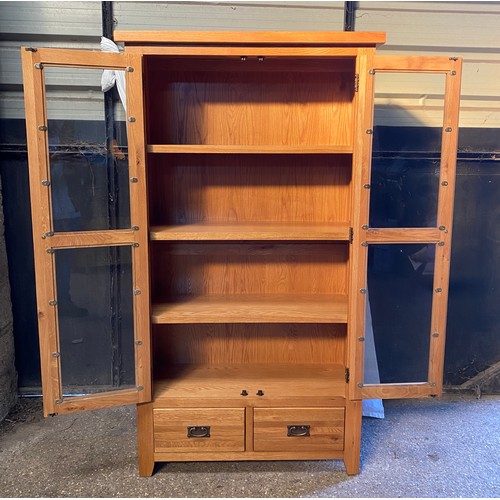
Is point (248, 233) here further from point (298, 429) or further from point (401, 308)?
point (401, 308)

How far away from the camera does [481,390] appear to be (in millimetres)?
2607

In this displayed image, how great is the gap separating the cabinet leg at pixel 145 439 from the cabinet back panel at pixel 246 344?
0.31 m

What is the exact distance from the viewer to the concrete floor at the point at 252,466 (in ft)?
5.92

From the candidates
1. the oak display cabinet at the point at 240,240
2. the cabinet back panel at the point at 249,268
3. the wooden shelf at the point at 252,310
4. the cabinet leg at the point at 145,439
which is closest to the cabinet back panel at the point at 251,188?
the oak display cabinet at the point at 240,240

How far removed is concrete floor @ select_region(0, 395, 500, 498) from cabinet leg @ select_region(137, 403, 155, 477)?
0.16 feet

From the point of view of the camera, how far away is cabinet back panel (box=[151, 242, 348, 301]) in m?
2.08

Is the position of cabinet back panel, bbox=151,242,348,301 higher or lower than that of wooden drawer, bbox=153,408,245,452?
higher

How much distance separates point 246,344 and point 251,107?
1131mm

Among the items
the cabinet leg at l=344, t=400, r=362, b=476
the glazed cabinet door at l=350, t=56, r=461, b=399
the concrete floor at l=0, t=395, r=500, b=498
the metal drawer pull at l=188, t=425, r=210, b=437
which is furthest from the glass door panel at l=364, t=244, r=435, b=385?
the metal drawer pull at l=188, t=425, r=210, b=437

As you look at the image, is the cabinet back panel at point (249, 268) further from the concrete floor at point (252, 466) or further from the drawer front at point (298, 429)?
the concrete floor at point (252, 466)

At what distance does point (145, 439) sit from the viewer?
1.86 meters

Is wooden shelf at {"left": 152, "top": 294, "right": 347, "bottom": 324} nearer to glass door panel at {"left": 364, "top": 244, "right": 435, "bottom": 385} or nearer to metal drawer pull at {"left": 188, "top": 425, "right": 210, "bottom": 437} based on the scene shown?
glass door panel at {"left": 364, "top": 244, "right": 435, "bottom": 385}

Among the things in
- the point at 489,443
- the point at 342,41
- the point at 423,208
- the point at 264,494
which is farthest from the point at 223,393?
the point at 342,41

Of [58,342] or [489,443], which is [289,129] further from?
[489,443]
